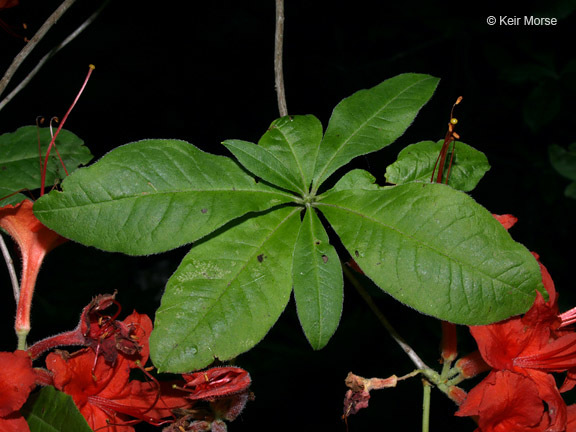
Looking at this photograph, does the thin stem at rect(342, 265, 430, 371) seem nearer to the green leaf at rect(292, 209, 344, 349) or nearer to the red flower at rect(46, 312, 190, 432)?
the green leaf at rect(292, 209, 344, 349)

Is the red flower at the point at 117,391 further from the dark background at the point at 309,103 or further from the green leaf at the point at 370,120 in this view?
the dark background at the point at 309,103

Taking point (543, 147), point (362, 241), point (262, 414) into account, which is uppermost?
point (362, 241)

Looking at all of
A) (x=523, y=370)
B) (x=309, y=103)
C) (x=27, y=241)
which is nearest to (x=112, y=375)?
(x=27, y=241)

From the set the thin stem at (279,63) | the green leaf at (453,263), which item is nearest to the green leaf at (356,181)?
the green leaf at (453,263)

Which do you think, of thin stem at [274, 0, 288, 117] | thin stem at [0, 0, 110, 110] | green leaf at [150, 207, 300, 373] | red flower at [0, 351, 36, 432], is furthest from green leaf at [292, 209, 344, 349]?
thin stem at [0, 0, 110, 110]

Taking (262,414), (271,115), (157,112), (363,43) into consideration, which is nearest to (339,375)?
(262,414)

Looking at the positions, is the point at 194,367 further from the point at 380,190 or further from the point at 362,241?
the point at 380,190
